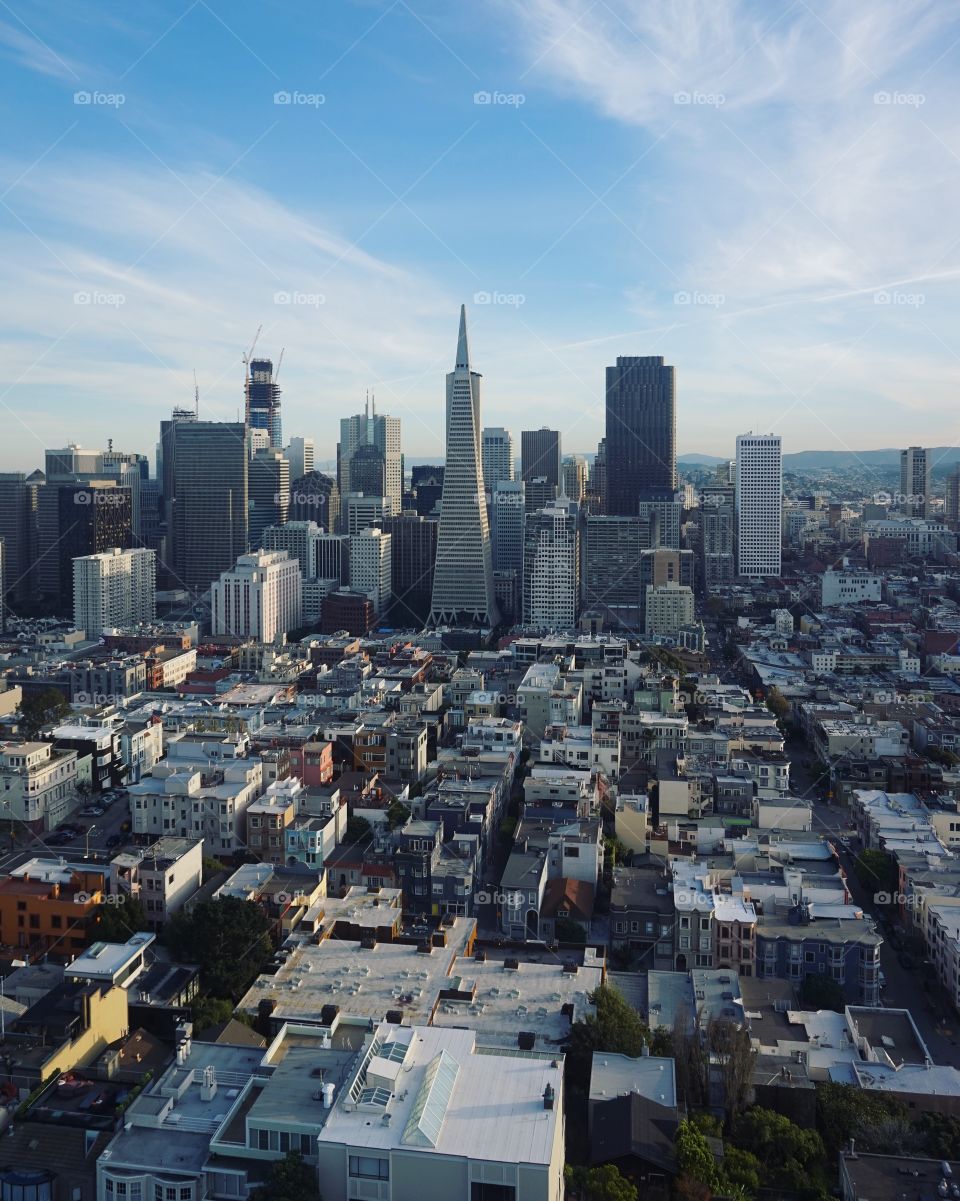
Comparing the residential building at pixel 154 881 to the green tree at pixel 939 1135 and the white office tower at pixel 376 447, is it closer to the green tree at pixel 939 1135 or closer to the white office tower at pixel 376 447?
the green tree at pixel 939 1135

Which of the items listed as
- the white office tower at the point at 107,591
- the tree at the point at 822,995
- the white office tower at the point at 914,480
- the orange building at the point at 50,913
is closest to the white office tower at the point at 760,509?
the white office tower at the point at 914,480

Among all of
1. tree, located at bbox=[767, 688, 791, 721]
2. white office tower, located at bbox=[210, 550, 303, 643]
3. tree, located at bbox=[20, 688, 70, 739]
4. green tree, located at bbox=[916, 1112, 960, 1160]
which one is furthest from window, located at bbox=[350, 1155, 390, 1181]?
white office tower, located at bbox=[210, 550, 303, 643]

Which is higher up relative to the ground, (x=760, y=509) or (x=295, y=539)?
(x=760, y=509)

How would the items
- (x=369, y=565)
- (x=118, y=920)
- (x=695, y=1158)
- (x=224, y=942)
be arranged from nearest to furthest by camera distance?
(x=695, y=1158)
(x=224, y=942)
(x=118, y=920)
(x=369, y=565)

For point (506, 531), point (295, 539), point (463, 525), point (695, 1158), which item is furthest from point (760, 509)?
point (695, 1158)

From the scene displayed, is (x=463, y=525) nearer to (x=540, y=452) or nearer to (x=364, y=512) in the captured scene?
(x=364, y=512)

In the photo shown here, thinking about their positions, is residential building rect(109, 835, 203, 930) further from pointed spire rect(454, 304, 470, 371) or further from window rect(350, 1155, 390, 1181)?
pointed spire rect(454, 304, 470, 371)

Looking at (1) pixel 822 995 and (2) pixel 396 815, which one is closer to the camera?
(1) pixel 822 995
